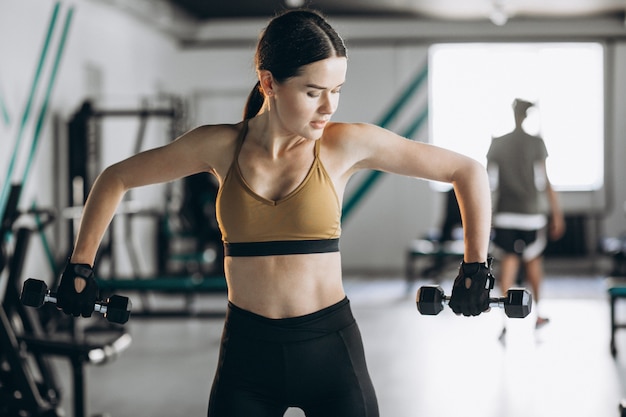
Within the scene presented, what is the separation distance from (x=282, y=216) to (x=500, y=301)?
1.40 feet

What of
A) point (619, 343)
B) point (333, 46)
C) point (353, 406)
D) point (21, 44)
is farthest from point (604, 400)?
point (21, 44)

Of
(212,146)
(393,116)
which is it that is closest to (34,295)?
(212,146)

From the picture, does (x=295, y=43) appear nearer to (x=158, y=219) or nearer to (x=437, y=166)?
(x=437, y=166)

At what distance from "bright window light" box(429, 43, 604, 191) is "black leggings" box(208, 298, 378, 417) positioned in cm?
829

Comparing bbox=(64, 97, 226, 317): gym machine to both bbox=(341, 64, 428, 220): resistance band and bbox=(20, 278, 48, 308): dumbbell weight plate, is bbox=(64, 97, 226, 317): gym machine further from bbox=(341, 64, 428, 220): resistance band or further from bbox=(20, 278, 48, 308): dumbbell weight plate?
bbox=(20, 278, 48, 308): dumbbell weight plate

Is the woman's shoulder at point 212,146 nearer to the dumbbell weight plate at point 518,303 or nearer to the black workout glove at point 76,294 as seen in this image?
the black workout glove at point 76,294

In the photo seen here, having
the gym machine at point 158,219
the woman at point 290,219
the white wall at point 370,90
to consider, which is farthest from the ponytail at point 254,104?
the white wall at point 370,90

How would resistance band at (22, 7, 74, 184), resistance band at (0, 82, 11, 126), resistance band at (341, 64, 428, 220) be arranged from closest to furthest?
resistance band at (0, 82, 11, 126) < resistance band at (22, 7, 74, 184) < resistance band at (341, 64, 428, 220)

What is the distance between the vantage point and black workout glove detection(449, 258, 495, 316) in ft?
4.93

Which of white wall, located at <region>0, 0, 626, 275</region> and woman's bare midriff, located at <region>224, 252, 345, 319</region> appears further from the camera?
white wall, located at <region>0, 0, 626, 275</region>

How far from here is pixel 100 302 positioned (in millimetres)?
1557

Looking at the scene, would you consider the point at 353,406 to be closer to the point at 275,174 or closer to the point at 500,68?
the point at 275,174

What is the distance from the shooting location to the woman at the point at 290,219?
4.75ft

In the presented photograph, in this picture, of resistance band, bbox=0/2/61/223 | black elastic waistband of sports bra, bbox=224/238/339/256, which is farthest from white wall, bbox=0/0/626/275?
black elastic waistband of sports bra, bbox=224/238/339/256
